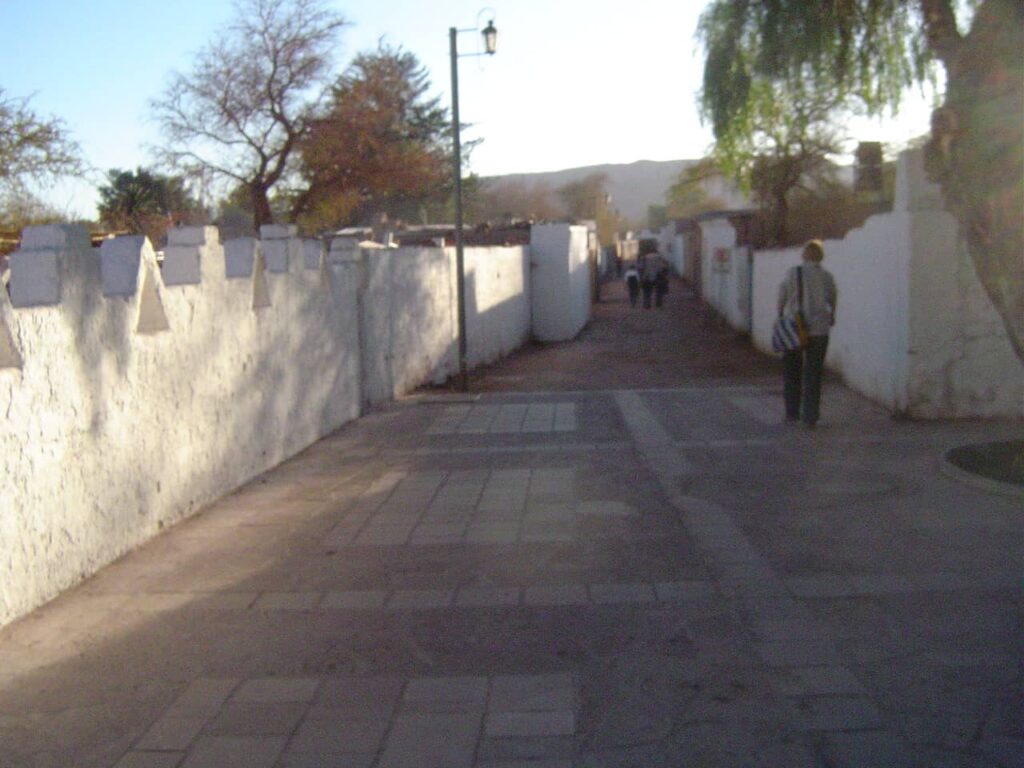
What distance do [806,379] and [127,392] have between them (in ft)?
20.7

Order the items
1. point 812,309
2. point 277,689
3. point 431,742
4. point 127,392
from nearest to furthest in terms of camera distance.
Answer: point 431,742 < point 277,689 < point 127,392 < point 812,309

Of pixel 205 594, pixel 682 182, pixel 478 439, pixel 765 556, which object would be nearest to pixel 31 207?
pixel 478 439

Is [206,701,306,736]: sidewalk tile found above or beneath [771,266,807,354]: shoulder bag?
beneath

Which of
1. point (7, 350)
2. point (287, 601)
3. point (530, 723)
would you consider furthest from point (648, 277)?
point (530, 723)

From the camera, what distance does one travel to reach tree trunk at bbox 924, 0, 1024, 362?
794cm

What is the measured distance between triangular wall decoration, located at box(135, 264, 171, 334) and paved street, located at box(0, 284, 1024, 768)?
4.47 ft

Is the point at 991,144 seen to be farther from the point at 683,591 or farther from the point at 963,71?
the point at 683,591

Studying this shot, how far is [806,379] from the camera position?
35.9 ft

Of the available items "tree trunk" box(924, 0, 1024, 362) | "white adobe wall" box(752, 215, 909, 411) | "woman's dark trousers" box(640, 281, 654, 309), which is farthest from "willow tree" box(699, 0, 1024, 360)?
"woman's dark trousers" box(640, 281, 654, 309)

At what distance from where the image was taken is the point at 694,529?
294 inches

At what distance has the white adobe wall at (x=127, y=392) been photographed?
19.6ft

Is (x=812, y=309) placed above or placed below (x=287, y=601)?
above

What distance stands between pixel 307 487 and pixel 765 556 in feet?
13.0

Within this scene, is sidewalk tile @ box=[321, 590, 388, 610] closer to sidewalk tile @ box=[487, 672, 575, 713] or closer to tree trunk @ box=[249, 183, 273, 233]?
sidewalk tile @ box=[487, 672, 575, 713]
